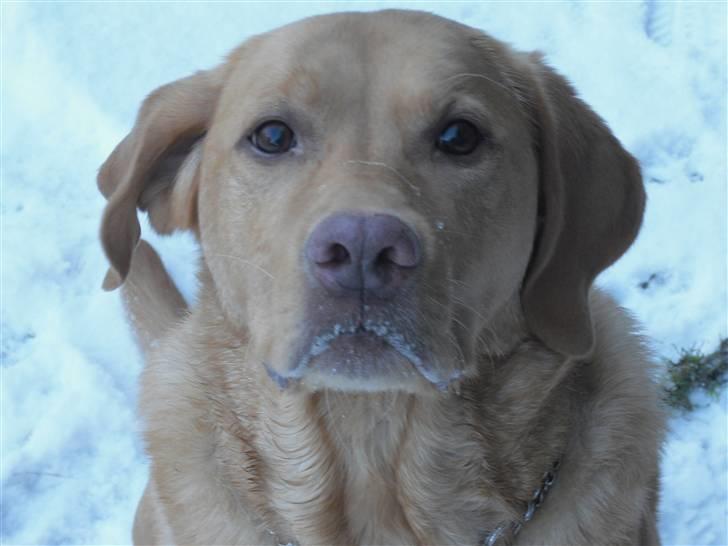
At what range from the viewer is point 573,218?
3139 millimetres

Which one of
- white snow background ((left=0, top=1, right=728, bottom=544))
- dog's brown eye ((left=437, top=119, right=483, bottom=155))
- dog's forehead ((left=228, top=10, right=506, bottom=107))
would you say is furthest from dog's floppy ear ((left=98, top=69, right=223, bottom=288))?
white snow background ((left=0, top=1, right=728, bottom=544))

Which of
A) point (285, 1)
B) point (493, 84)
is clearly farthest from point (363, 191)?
point (285, 1)

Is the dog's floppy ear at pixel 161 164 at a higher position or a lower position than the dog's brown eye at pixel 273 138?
lower

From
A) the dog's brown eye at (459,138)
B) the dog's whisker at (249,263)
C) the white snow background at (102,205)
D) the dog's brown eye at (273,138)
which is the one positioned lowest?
the white snow background at (102,205)

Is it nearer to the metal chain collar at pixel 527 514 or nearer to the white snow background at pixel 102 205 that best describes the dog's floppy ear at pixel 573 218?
the metal chain collar at pixel 527 514

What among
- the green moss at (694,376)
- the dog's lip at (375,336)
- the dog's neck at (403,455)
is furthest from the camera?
the green moss at (694,376)

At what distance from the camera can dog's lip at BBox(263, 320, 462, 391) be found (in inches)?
98.3

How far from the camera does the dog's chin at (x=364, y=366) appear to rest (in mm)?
2531

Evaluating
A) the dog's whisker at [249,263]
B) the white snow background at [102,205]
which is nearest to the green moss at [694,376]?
the white snow background at [102,205]

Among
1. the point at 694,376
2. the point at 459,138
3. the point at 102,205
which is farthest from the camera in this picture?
the point at 102,205

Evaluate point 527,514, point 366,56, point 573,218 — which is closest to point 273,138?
point 366,56

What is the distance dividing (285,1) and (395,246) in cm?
424

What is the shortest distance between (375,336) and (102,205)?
3.43 metres

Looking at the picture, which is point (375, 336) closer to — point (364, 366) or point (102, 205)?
point (364, 366)
